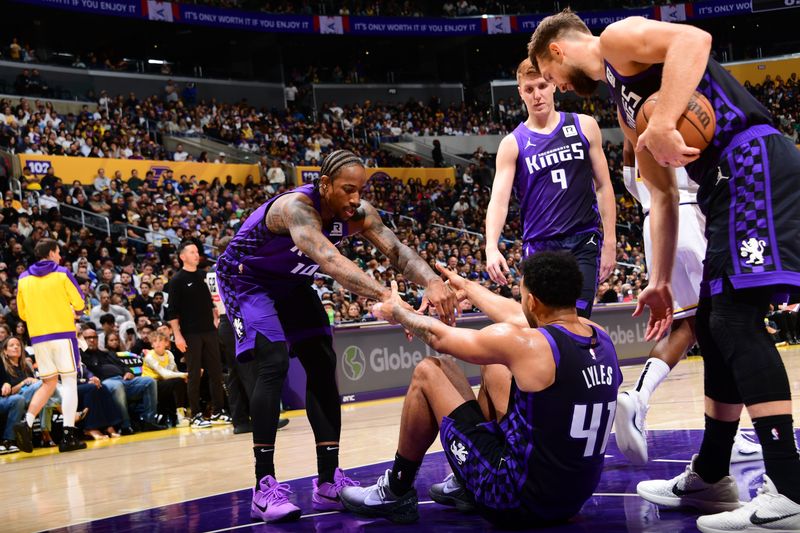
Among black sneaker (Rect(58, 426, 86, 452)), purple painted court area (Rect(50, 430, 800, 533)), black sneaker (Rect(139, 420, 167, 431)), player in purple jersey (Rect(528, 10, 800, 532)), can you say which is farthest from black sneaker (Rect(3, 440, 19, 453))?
player in purple jersey (Rect(528, 10, 800, 532))

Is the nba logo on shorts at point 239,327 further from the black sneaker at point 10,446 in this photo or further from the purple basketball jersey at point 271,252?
the black sneaker at point 10,446

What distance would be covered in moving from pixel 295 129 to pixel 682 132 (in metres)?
26.0

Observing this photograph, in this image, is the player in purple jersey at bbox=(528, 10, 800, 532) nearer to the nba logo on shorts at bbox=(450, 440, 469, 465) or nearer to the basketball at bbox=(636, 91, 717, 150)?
the basketball at bbox=(636, 91, 717, 150)

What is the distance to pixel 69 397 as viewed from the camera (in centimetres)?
871

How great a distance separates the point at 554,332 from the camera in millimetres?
3174

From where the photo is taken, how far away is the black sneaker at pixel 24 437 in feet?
28.3

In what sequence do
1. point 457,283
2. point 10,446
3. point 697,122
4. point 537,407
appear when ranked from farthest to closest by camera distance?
point 10,446
point 457,283
point 537,407
point 697,122

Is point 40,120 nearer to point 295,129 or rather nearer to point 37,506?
point 295,129

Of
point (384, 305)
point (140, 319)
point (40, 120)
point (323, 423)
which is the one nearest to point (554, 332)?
point (384, 305)

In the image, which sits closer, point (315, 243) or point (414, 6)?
point (315, 243)

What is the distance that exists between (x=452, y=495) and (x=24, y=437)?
6.09 meters

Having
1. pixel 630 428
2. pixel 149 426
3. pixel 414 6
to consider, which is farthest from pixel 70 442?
pixel 414 6

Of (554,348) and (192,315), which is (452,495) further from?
(192,315)

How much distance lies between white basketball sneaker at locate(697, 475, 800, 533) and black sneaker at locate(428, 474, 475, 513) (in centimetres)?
117
